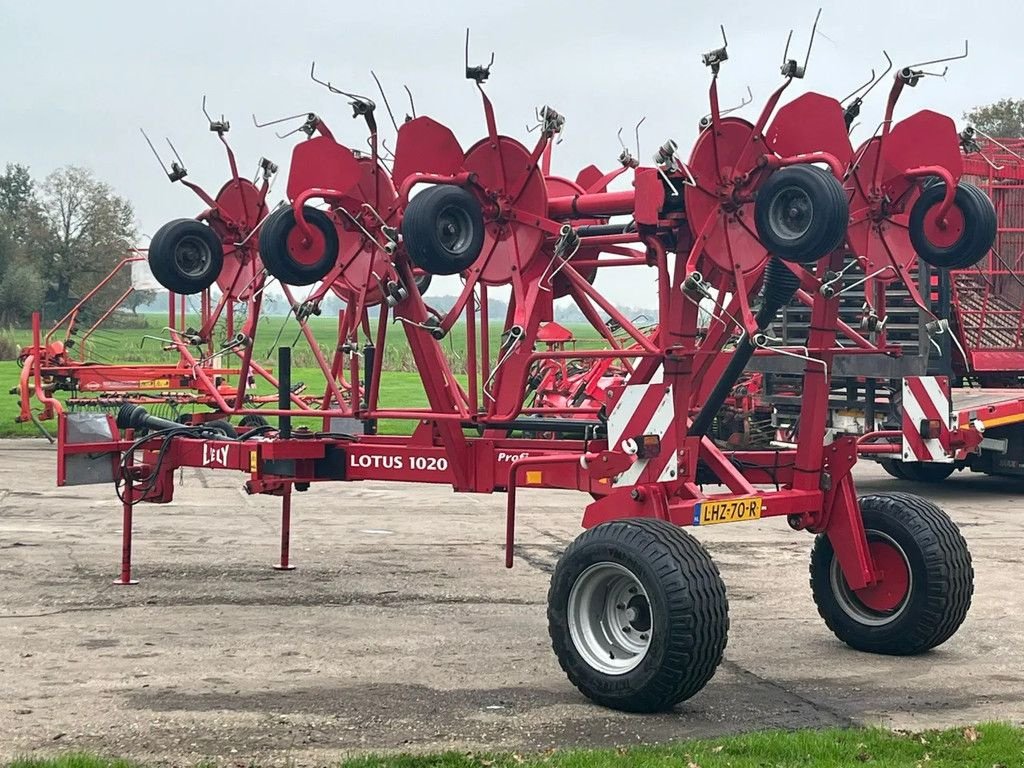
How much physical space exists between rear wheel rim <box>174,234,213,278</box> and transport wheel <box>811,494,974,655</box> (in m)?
4.51

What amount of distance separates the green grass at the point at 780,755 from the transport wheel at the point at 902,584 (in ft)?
5.24

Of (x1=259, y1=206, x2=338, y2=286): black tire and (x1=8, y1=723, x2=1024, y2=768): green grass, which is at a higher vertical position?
(x1=259, y1=206, x2=338, y2=286): black tire

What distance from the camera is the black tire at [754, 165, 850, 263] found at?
6723 mm

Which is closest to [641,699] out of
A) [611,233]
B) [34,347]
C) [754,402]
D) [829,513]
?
[829,513]

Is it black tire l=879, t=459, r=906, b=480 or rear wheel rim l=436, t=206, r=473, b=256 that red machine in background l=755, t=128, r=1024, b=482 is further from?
rear wheel rim l=436, t=206, r=473, b=256

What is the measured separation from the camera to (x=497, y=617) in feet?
29.4

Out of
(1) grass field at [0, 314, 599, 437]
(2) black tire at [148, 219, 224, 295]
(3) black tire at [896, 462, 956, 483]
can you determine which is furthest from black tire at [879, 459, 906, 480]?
(2) black tire at [148, 219, 224, 295]

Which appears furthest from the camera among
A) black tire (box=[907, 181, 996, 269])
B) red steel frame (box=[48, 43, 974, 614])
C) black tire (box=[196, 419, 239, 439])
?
black tire (box=[196, 419, 239, 439])

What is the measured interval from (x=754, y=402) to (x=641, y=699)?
40.9 feet

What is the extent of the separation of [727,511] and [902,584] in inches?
53.4

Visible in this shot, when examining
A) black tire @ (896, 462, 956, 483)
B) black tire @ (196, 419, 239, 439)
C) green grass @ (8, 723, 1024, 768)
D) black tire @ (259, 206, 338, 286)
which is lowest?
green grass @ (8, 723, 1024, 768)

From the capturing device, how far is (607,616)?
275 inches

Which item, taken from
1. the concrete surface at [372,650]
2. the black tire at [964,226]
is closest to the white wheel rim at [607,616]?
the concrete surface at [372,650]

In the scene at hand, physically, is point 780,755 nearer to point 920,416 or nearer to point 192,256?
point 920,416
